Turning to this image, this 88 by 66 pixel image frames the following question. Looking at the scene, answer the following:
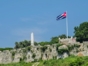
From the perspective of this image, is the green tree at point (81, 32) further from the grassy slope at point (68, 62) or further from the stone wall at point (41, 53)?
the grassy slope at point (68, 62)

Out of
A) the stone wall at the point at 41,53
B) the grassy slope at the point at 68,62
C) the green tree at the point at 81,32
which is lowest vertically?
the grassy slope at the point at 68,62

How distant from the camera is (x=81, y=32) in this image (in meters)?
63.9

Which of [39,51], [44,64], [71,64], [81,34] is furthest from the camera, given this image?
[81,34]

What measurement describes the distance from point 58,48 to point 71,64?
24.4 ft

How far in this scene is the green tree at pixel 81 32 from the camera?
6304 centimetres

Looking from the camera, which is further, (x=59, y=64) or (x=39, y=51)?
(x=39, y=51)

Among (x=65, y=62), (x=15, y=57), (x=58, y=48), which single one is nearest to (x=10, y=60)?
(x=15, y=57)

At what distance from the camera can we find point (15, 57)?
6056 centimetres

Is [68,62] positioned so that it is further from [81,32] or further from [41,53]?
[81,32]

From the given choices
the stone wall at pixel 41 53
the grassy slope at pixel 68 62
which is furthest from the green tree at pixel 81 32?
the grassy slope at pixel 68 62

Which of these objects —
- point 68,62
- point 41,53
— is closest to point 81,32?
point 41,53

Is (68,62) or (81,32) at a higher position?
(81,32)

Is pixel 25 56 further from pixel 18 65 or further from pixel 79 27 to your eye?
pixel 79 27

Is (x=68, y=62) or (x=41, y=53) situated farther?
(x=41, y=53)
